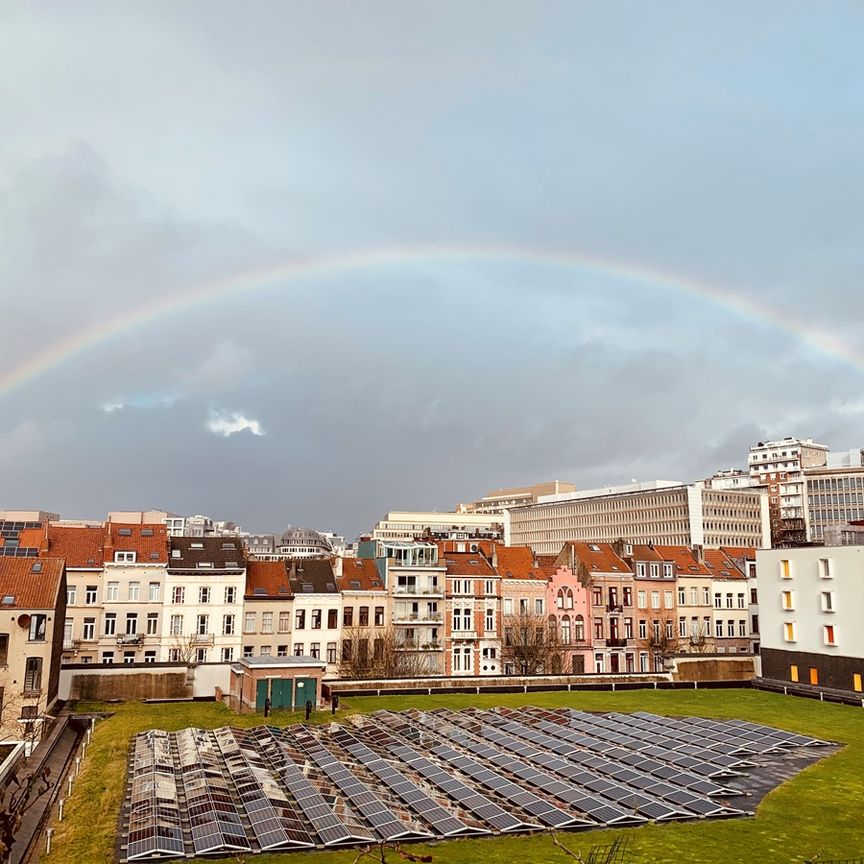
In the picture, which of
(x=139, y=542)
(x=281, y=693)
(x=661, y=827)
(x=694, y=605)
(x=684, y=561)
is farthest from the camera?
(x=684, y=561)

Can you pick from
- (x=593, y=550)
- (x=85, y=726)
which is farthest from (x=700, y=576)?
(x=85, y=726)

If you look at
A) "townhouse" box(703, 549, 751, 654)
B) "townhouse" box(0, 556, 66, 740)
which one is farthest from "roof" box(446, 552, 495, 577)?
"townhouse" box(0, 556, 66, 740)

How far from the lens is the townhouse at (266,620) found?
258 ft

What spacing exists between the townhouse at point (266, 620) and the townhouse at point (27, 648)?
22.7m

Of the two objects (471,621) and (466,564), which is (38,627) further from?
(466,564)

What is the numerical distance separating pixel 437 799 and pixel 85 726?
2953cm

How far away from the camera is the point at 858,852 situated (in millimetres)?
28234

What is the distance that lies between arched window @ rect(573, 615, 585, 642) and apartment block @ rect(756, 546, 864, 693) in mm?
21047

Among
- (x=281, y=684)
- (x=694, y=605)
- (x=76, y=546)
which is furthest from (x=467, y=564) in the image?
(x=76, y=546)

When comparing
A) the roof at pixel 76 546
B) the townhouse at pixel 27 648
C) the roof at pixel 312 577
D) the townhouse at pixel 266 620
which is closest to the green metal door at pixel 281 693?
the townhouse at pixel 27 648

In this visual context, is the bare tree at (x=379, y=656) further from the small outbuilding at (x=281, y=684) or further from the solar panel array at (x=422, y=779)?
the solar panel array at (x=422, y=779)

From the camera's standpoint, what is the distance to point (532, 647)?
277 feet

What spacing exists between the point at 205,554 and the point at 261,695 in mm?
29858

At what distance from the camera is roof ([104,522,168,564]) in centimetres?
7706
